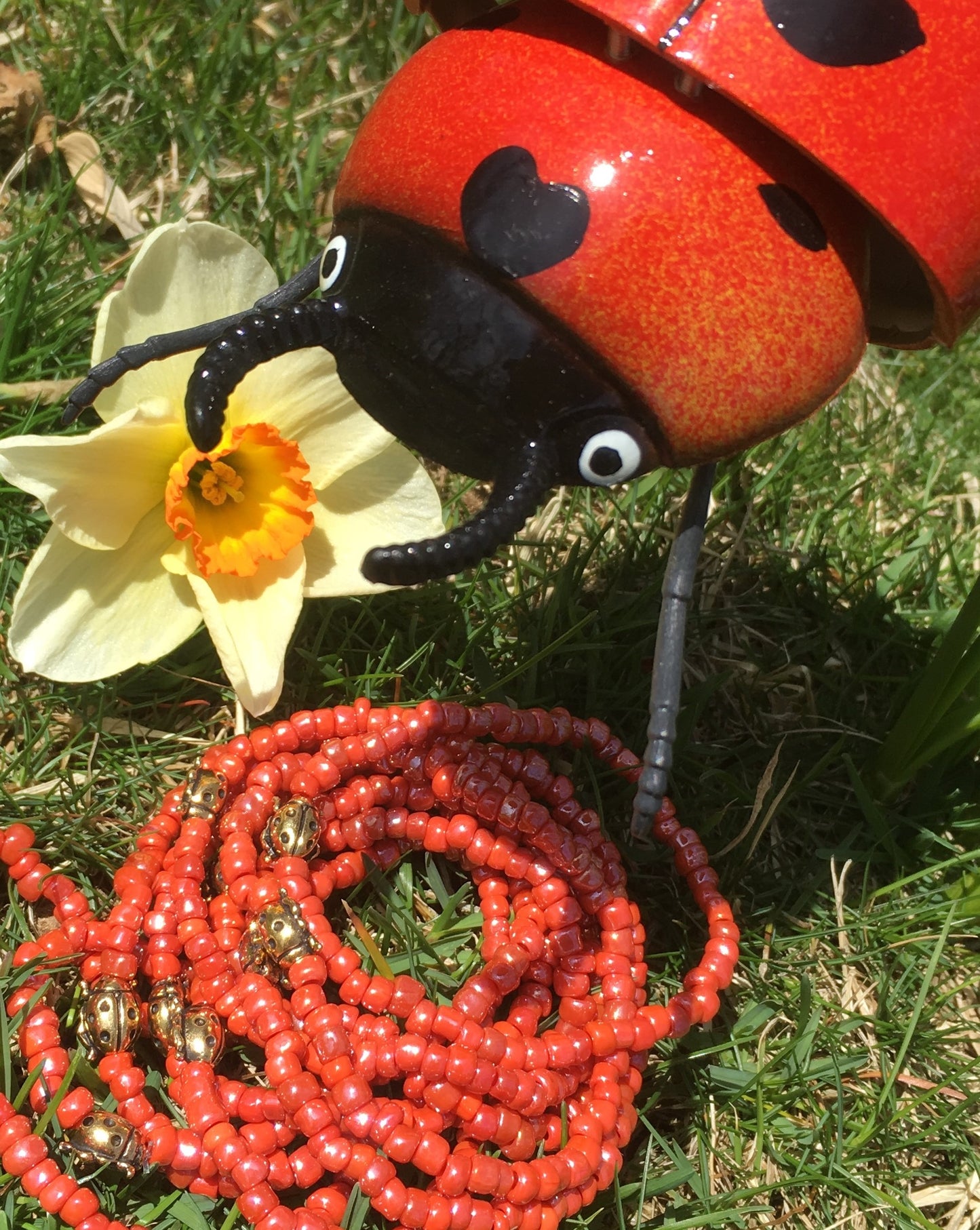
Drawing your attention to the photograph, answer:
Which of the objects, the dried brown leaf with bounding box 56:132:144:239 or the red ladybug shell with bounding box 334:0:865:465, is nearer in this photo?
the red ladybug shell with bounding box 334:0:865:465

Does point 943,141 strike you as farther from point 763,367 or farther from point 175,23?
point 175,23

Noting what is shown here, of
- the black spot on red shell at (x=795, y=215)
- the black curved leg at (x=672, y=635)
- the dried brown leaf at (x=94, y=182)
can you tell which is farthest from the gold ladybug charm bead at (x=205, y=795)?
the dried brown leaf at (x=94, y=182)

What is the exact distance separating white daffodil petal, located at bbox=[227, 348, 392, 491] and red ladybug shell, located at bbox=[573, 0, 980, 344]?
62 centimetres

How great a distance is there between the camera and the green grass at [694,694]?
4.83 feet

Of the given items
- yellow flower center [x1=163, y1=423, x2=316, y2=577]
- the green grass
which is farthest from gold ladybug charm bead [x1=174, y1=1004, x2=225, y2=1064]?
yellow flower center [x1=163, y1=423, x2=316, y2=577]

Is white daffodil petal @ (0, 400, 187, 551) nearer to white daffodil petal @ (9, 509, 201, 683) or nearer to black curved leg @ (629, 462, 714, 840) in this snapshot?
white daffodil petal @ (9, 509, 201, 683)

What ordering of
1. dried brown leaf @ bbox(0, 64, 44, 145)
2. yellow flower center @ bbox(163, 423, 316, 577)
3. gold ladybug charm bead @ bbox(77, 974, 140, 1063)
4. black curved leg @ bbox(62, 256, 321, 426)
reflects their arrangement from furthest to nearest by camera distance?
dried brown leaf @ bbox(0, 64, 44, 145) → yellow flower center @ bbox(163, 423, 316, 577) → gold ladybug charm bead @ bbox(77, 974, 140, 1063) → black curved leg @ bbox(62, 256, 321, 426)

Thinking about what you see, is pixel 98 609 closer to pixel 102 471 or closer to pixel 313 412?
pixel 102 471

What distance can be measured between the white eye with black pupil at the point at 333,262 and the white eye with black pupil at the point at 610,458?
281mm

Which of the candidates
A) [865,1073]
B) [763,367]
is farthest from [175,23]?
[865,1073]

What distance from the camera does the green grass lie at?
1473mm

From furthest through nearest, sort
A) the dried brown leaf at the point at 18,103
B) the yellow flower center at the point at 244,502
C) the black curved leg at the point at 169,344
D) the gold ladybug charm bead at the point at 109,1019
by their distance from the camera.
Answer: the dried brown leaf at the point at 18,103, the yellow flower center at the point at 244,502, the gold ladybug charm bead at the point at 109,1019, the black curved leg at the point at 169,344

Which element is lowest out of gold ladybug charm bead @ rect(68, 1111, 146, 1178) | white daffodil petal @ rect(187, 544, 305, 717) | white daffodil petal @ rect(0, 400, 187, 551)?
gold ladybug charm bead @ rect(68, 1111, 146, 1178)

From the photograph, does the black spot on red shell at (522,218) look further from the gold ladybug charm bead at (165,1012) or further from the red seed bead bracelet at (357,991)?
the gold ladybug charm bead at (165,1012)
